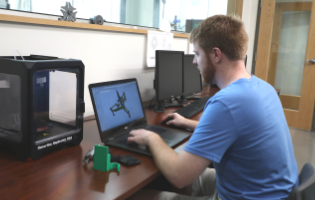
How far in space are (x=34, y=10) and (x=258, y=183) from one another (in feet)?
4.39

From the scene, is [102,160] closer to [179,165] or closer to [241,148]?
[179,165]

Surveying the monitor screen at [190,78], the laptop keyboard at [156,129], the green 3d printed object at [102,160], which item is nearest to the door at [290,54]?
the monitor screen at [190,78]

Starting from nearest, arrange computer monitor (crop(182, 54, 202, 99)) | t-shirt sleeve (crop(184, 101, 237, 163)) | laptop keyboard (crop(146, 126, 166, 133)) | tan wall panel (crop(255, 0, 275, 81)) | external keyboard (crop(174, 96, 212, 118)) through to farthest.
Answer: t-shirt sleeve (crop(184, 101, 237, 163)) < laptop keyboard (crop(146, 126, 166, 133)) < external keyboard (crop(174, 96, 212, 118)) < computer monitor (crop(182, 54, 202, 99)) < tan wall panel (crop(255, 0, 275, 81))

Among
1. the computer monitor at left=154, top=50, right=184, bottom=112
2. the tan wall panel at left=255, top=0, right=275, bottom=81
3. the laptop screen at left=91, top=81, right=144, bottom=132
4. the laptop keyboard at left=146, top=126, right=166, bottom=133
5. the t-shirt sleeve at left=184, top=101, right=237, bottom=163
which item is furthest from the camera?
the tan wall panel at left=255, top=0, right=275, bottom=81

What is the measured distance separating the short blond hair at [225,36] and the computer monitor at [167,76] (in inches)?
30.3

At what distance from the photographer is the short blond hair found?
1.15m

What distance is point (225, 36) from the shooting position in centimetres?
115

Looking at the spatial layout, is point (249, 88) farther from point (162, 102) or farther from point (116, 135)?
point (162, 102)

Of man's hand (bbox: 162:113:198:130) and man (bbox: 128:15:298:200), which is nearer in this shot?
man (bbox: 128:15:298:200)

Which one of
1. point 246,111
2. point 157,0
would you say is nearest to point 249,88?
point 246,111

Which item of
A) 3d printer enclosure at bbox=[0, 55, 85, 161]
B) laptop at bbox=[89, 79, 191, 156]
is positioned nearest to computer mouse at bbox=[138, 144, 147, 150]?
laptop at bbox=[89, 79, 191, 156]

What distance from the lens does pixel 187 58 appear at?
2.43 metres

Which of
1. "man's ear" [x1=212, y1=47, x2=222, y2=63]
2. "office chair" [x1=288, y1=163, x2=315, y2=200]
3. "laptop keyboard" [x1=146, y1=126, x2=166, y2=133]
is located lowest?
"office chair" [x1=288, y1=163, x2=315, y2=200]

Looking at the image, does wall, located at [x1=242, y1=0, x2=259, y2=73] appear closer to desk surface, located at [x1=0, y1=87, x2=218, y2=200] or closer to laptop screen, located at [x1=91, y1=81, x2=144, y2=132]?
laptop screen, located at [x1=91, y1=81, x2=144, y2=132]
